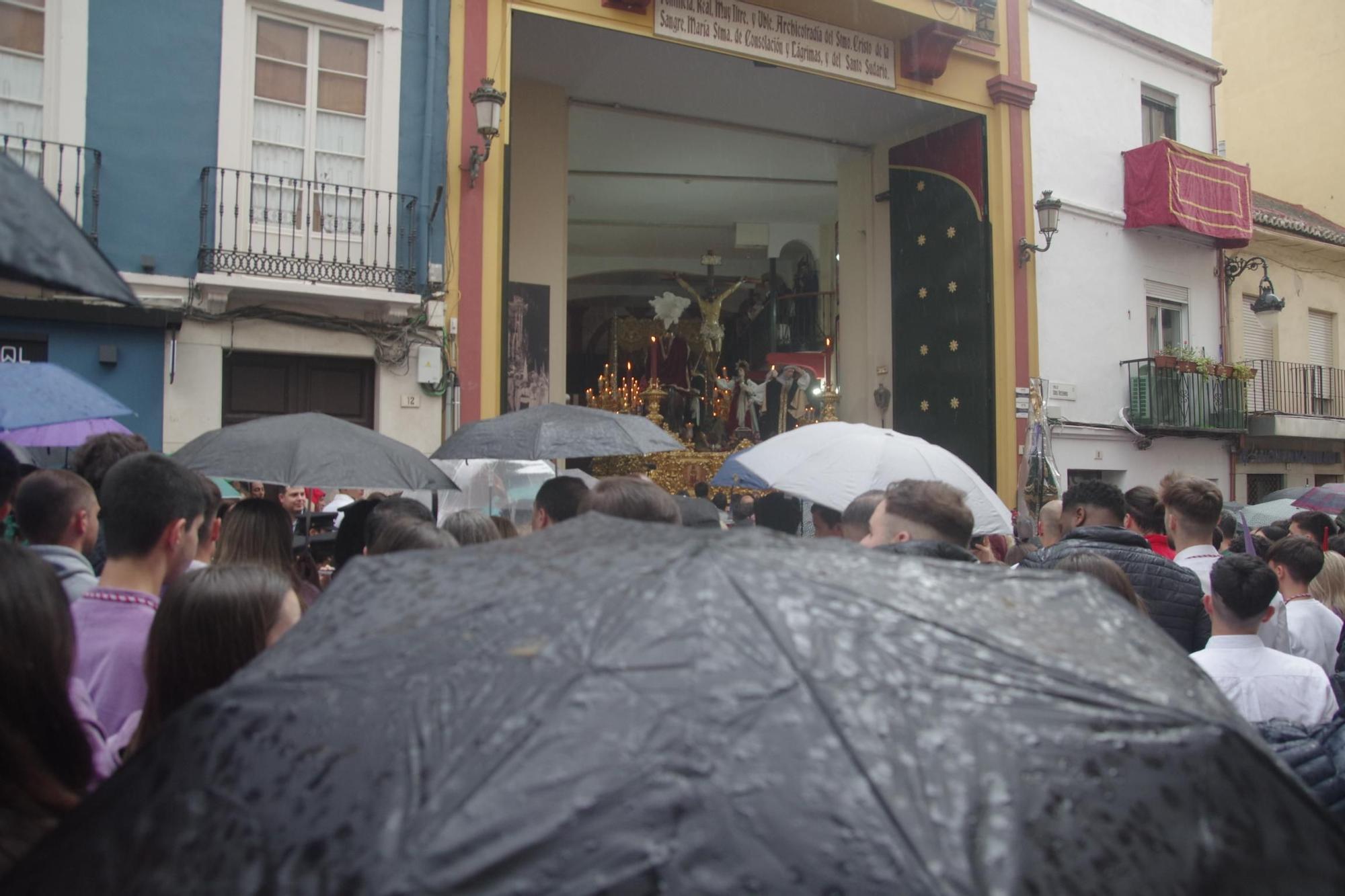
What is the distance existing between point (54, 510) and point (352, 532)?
146 centimetres

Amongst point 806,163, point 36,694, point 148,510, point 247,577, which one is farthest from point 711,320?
point 36,694

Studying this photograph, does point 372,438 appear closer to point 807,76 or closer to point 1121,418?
point 807,76

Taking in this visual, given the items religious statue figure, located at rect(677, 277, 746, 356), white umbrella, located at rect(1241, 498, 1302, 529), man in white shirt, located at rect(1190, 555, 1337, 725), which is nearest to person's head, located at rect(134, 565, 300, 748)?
man in white shirt, located at rect(1190, 555, 1337, 725)

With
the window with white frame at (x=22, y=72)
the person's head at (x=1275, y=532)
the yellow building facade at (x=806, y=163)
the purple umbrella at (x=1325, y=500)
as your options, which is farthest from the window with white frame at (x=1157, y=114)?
the window with white frame at (x=22, y=72)

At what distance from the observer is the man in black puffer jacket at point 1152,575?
4289mm

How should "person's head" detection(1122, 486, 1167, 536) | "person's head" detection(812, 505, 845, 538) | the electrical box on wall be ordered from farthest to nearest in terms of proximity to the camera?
1. the electrical box on wall
2. "person's head" detection(1122, 486, 1167, 536)
3. "person's head" detection(812, 505, 845, 538)

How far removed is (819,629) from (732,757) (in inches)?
8.7

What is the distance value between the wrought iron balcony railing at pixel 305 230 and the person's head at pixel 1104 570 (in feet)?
27.5

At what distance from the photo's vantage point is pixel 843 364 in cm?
1723

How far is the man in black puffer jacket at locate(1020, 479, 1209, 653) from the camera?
169 inches

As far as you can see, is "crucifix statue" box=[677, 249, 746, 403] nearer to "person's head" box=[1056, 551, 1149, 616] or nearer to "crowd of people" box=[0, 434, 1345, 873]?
"crowd of people" box=[0, 434, 1345, 873]

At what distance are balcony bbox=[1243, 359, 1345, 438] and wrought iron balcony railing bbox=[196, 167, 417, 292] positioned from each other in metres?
15.3

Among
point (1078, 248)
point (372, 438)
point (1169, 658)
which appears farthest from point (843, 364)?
point (1169, 658)

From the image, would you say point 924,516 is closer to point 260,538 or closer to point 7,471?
point 260,538
